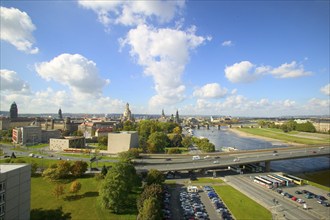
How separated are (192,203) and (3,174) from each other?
98.6ft

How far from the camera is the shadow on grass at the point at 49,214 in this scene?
3626 cm

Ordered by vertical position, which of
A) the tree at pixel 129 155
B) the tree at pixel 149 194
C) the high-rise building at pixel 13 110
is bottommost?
the tree at pixel 149 194

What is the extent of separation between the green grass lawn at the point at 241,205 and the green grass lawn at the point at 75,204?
56.3 ft

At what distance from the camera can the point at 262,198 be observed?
1836 inches

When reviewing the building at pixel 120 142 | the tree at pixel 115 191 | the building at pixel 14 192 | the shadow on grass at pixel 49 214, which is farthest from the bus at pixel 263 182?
the building at pixel 14 192

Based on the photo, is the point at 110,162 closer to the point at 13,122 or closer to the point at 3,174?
the point at 3,174

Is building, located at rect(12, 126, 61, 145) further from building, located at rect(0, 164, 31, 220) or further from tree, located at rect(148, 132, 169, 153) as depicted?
building, located at rect(0, 164, 31, 220)

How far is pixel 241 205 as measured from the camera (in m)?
42.8

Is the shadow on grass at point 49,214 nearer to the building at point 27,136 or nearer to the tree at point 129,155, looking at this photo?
the tree at point 129,155

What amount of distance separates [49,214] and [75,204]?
5527mm

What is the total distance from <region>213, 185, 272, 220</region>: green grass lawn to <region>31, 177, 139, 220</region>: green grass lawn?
17.2 metres

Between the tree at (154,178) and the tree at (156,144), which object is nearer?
the tree at (154,178)

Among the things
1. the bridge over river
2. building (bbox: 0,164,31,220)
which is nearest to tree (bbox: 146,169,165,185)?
the bridge over river

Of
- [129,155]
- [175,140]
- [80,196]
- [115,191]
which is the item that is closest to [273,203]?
[115,191]
